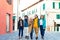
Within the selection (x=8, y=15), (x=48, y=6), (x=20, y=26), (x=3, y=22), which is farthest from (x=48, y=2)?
(x=20, y=26)

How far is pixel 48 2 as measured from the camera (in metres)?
52.4

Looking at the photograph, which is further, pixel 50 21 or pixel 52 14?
pixel 50 21

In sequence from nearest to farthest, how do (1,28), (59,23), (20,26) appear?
(20,26)
(1,28)
(59,23)

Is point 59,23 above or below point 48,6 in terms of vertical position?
below

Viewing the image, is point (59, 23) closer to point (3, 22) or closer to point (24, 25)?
point (3, 22)

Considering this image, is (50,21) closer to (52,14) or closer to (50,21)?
(50,21)

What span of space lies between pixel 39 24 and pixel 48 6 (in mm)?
34270

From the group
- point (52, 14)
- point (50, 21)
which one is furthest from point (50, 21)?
point (52, 14)

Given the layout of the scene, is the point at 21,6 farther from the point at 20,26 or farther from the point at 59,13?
the point at 20,26

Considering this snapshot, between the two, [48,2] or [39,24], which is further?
[48,2]

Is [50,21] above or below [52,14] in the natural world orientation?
below

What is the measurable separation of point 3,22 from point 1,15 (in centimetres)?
147

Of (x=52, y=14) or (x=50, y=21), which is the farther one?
(x=50, y=21)

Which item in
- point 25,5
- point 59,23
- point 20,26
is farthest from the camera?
point 25,5
